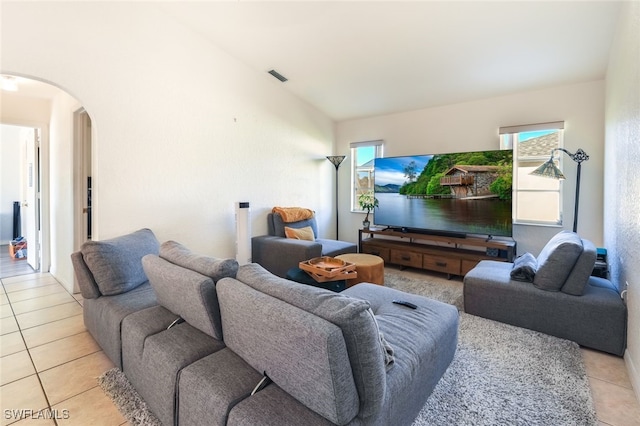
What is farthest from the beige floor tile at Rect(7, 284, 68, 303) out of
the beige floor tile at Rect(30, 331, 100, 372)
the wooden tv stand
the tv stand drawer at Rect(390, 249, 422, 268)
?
the tv stand drawer at Rect(390, 249, 422, 268)

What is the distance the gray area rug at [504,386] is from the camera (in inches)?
58.6

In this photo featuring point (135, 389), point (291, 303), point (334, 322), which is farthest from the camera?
point (135, 389)

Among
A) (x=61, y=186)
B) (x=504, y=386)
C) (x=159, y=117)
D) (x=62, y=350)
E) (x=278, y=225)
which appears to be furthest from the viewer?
(x=278, y=225)

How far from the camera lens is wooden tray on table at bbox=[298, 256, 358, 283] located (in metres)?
2.78

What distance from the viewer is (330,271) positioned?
2.77 metres

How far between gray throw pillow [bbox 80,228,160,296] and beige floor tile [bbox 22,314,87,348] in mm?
679

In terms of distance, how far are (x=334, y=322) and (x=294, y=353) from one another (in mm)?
179

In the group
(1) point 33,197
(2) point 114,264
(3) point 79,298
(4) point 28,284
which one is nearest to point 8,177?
(1) point 33,197

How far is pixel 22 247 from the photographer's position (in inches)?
188

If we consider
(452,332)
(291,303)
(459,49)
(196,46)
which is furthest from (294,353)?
(196,46)

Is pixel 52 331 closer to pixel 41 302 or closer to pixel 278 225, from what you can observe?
pixel 41 302

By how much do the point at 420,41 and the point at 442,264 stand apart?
103 inches

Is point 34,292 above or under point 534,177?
under

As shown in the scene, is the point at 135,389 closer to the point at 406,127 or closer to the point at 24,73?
the point at 24,73
